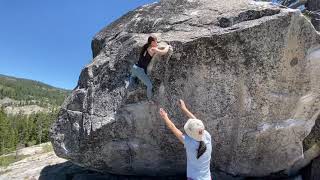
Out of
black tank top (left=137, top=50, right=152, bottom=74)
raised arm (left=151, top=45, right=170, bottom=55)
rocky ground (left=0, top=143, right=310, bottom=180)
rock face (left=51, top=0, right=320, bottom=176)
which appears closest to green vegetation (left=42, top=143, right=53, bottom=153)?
rocky ground (left=0, top=143, right=310, bottom=180)

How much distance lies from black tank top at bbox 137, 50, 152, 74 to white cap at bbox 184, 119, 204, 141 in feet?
11.8

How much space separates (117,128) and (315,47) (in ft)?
22.0

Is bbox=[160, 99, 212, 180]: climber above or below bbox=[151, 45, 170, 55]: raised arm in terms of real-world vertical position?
below

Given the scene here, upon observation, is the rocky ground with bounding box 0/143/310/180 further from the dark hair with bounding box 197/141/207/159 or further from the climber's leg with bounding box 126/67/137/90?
the dark hair with bounding box 197/141/207/159

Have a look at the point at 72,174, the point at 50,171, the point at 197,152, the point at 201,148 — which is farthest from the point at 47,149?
the point at 201,148

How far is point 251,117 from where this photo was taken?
1289cm

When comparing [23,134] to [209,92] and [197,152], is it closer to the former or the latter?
[209,92]

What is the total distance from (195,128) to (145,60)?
389 cm

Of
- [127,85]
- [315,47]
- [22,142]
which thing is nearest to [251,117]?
[315,47]

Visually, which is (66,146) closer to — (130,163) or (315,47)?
(130,163)

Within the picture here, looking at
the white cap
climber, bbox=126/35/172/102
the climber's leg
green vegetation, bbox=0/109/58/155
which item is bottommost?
green vegetation, bbox=0/109/58/155

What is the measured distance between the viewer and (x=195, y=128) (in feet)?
30.3

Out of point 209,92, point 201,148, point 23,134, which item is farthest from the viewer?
point 23,134

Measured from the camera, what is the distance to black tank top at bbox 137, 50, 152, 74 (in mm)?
12328
